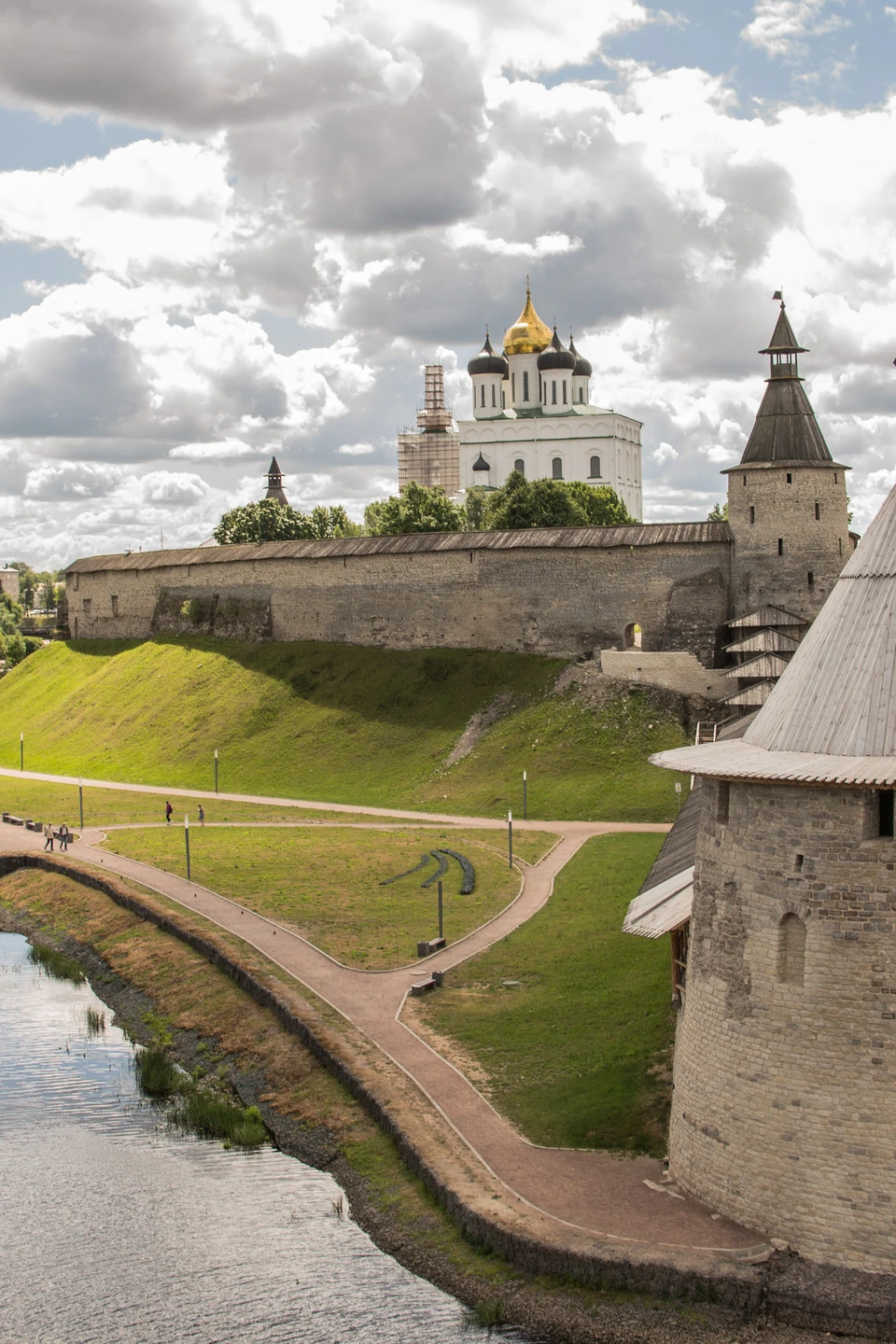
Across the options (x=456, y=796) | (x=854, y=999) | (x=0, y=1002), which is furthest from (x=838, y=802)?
(x=456, y=796)

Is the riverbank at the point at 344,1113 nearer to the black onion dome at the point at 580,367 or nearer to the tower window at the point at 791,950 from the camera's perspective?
the tower window at the point at 791,950

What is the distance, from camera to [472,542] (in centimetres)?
4888

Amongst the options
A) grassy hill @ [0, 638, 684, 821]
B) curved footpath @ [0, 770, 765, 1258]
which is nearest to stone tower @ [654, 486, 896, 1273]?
curved footpath @ [0, 770, 765, 1258]

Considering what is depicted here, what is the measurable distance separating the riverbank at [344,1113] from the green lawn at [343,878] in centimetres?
188

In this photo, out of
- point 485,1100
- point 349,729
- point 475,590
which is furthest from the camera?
point 475,590

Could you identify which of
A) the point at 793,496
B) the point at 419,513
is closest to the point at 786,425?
the point at 793,496

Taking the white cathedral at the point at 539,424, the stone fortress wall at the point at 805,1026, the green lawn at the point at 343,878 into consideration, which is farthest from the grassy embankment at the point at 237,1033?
the white cathedral at the point at 539,424

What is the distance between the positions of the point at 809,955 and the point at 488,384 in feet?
306

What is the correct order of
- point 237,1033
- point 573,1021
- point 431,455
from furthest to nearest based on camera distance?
point 431,455, point 237,1033, point 573,1021

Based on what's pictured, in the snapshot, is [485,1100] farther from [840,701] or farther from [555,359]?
[555,359]

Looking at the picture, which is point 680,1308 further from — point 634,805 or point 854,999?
point 634,805

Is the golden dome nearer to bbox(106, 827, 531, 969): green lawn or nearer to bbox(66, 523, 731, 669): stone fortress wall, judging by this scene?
bbox(66, 523, 731, 669): stone fortress wall

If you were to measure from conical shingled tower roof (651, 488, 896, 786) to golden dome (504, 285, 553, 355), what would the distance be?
91918 mm

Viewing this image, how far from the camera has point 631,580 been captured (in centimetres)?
4494
